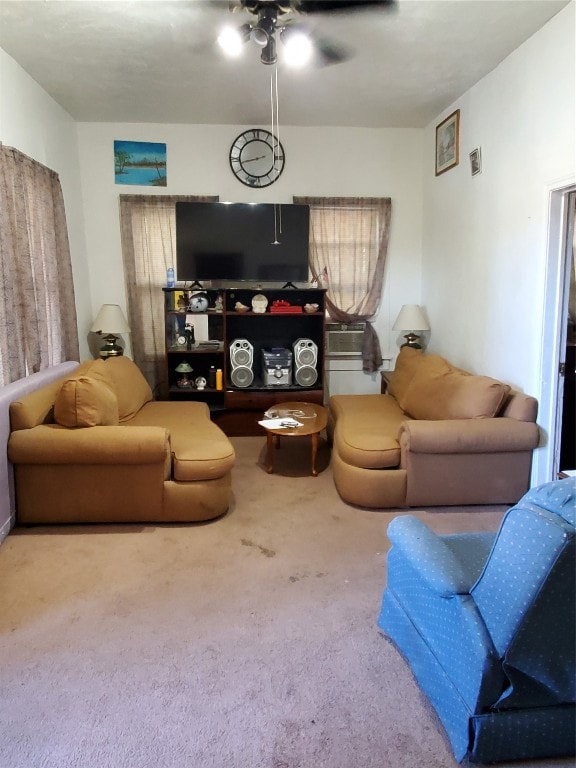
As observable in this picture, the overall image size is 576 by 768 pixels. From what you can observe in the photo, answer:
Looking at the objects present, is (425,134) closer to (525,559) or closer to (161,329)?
(161,329)

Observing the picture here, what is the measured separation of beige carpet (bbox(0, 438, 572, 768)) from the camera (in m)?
1.56

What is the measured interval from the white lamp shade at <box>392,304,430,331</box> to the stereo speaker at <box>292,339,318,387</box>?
811mm

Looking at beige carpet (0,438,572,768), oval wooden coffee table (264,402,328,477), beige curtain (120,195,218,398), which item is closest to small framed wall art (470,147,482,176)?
oval wooden coffee table (264,402,328,477)

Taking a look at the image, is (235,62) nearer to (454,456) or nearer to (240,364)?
(240,364)

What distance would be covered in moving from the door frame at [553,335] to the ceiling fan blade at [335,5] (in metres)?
1.38

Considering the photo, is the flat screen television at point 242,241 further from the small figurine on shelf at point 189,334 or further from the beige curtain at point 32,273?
the beige curtain at point 32,273

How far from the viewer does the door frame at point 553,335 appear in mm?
3000

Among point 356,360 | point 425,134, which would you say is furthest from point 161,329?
point 425,134

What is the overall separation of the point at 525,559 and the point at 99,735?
1.39 metres

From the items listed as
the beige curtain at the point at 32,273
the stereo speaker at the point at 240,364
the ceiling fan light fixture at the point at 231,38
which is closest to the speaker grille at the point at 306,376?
the stereo speaker at the point at 240,364

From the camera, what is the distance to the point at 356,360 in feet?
17.3

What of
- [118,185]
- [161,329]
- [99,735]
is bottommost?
[99,735]

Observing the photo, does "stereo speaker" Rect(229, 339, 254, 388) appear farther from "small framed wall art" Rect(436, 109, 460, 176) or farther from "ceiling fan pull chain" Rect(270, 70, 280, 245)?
"small framed wall art" Rect(436, 109, 460, 176)

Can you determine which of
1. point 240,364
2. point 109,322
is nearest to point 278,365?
point 240,364
